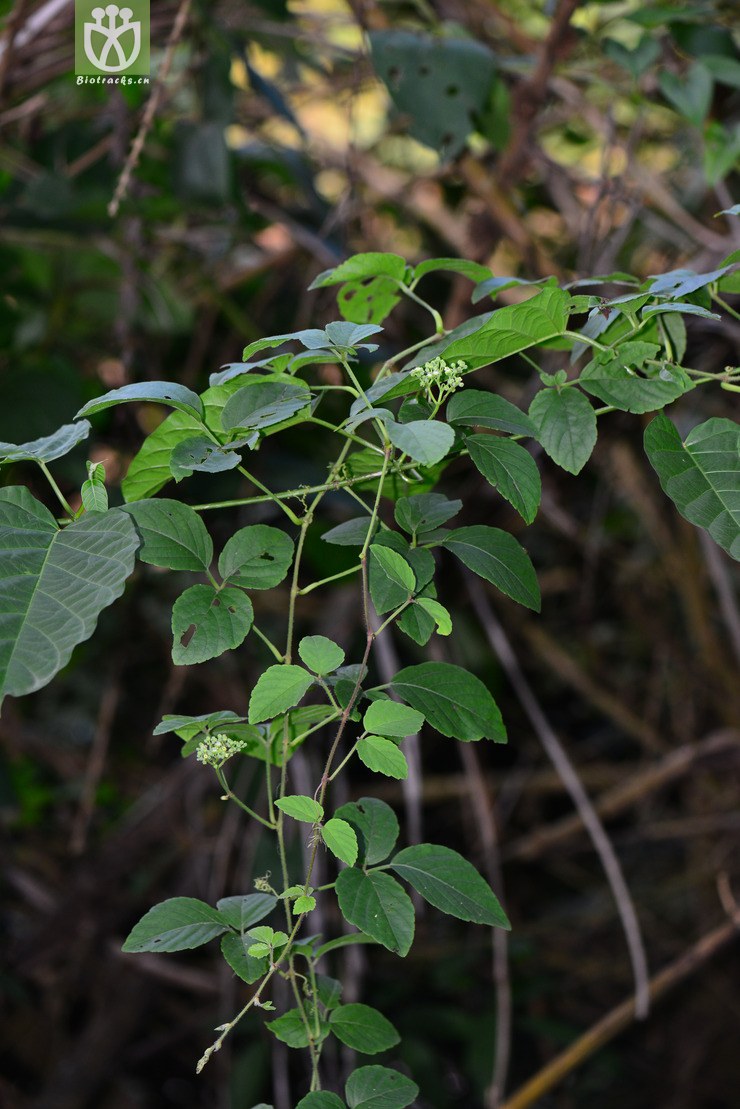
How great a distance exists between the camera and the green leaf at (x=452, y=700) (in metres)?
0.48

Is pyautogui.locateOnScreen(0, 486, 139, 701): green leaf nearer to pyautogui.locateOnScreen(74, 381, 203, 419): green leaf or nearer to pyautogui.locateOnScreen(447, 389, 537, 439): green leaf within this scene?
pyautogui.locateOnScreen(74, 381, 203, 419): green leaf

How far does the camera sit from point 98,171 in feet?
4.83

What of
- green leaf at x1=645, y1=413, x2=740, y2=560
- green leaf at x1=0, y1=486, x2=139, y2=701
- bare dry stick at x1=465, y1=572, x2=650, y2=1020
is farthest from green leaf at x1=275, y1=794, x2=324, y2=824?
bare dry stick at x1=465, y1=572, x2=650, y2=1020

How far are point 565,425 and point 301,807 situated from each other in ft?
0.75

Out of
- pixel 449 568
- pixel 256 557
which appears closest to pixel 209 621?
pixel 256 557

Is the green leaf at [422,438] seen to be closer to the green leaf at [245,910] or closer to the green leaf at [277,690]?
the green leaf at [277,690]

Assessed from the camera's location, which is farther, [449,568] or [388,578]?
[449,568]

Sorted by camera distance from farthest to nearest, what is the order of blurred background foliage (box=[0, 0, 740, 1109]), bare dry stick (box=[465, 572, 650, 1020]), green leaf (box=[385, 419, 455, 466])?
1. blurred background foliage (box=[0, 0, 740, 1109])
2. bare dry stick (box=[465, 572, 650, 1020])
3. green leaf (box=[385, 419, 455, 466])

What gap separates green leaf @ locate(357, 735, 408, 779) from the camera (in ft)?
1.47

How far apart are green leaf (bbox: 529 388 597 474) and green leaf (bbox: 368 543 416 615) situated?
94 millimetres

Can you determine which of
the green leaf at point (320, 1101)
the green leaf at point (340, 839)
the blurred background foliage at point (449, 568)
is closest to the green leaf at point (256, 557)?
the green leaf at point (340, 839)

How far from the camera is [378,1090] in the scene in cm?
48

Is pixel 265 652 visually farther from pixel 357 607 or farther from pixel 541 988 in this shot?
pixel 541 988

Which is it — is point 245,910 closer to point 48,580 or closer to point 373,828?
point 373,828
